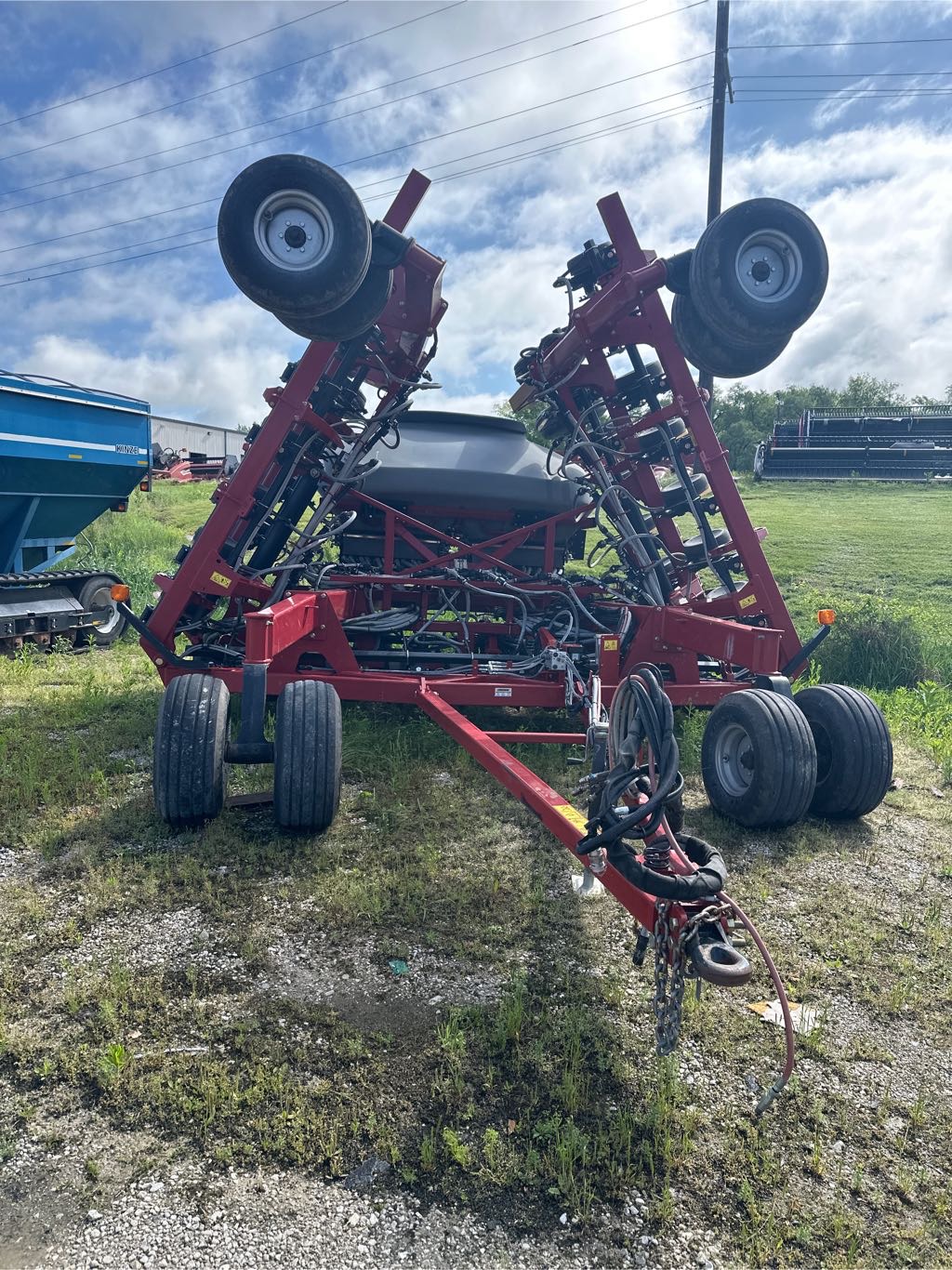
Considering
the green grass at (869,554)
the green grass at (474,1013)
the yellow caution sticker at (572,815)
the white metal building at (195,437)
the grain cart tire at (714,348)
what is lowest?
the green grass at (474,1013)

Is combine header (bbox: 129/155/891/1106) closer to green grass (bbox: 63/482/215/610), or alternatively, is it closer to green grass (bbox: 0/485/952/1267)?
green grass (bbox: 0/485/952/1267)

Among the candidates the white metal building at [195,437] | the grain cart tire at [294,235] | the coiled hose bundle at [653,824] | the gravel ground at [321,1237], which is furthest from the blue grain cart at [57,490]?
the white metal building at [195,437]

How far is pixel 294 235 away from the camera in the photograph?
15.3ft

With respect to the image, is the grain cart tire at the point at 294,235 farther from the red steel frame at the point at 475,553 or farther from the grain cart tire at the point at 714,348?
the grain cart tire at the point at 714,348

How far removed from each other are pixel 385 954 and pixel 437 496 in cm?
412

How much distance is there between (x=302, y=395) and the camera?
5.38 metres

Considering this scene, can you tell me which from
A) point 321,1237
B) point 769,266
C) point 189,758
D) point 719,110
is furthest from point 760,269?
point 719,110

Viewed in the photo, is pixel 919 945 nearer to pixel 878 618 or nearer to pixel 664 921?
pixel 664 921

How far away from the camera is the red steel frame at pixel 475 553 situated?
5086 millimetres

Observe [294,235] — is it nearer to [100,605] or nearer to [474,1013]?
[474,1013]

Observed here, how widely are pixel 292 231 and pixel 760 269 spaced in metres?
2.89

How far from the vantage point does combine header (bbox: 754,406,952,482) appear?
2236 centimetres

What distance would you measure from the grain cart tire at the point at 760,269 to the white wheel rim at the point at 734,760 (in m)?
2.63

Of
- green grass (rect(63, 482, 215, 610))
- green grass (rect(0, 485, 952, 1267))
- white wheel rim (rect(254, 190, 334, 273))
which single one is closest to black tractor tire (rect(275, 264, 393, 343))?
white wheel rim (rect(254, 190, 334, 273))
